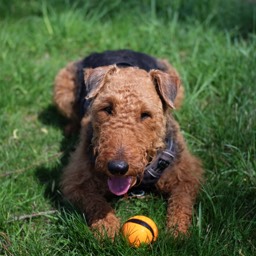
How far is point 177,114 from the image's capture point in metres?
4.63

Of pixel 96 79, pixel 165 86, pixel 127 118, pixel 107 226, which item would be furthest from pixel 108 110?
pixel 107 226

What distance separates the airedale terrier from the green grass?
134mm

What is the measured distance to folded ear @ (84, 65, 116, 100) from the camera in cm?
338

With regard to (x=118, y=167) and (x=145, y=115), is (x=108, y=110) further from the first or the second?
(x=118, y=167)

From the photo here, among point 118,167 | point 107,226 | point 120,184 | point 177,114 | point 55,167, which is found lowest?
point 55,167

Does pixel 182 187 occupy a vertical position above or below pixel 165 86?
below

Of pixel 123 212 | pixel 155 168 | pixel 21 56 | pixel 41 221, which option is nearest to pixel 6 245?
pixel 41 221

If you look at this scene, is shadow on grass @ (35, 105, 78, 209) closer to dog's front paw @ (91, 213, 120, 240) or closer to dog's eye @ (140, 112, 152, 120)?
dog's front paw @ (91, 213, 120, 240)

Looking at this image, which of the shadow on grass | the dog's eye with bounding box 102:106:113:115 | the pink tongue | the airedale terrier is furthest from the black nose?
the shadow on grass

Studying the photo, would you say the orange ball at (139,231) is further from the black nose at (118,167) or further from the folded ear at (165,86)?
the folded ear at (165,86)

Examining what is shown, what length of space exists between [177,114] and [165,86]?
1231mm

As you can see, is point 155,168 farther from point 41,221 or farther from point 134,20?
point 134,20

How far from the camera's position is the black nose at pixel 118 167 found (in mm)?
2947

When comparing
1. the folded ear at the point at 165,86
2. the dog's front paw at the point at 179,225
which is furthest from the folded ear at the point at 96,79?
the dog's front paw at the point at 179,225
